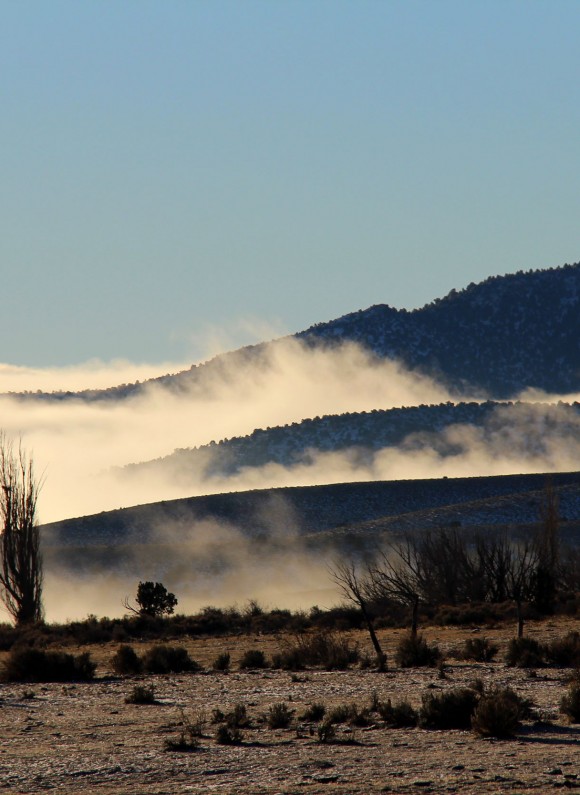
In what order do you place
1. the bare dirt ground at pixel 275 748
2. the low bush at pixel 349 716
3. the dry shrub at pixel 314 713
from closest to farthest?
the bare dirt ground at pixel 275 748, the low bush at pixel 349 716, the dry shrub at pixel 314 713

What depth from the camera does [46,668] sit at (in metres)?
26.6

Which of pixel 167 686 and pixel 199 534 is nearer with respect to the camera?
pixel 167 686

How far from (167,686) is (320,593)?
52.2m

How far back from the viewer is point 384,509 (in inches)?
4094

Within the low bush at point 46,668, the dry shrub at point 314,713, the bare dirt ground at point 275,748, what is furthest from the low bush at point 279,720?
the low bush at point 46,668

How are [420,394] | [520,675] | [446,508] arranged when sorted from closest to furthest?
1. [520,675]
2. [446,508]
3. [420,394]

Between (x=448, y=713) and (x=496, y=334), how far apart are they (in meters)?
169

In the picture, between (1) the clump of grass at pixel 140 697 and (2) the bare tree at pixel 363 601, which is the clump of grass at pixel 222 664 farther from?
(1) the clump of grass at pixel 140 697

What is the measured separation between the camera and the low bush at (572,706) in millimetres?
16516

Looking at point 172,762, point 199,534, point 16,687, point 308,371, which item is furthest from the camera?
point 308,371

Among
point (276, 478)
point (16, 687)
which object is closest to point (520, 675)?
point (16, 687)

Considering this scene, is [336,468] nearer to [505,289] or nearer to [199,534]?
[199,534]

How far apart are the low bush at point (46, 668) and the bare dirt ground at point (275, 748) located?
2546mm

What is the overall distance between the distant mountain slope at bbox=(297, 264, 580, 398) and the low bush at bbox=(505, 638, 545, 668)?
15224cm
